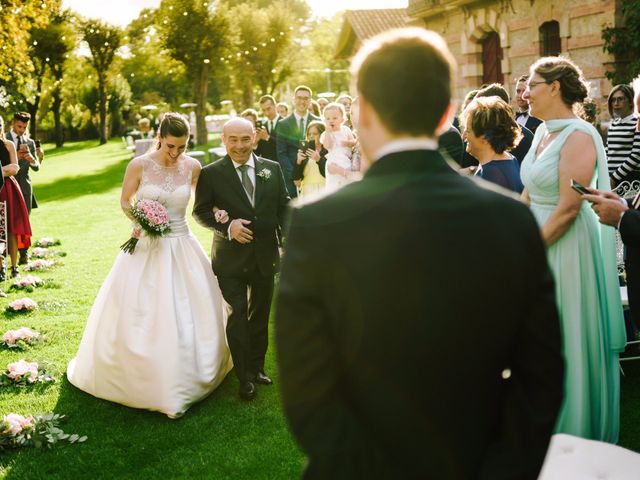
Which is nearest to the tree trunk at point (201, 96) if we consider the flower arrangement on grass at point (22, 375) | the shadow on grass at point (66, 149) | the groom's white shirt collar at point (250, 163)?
the shadow on grass at point (66, 149)

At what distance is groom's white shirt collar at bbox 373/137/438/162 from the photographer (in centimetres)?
178

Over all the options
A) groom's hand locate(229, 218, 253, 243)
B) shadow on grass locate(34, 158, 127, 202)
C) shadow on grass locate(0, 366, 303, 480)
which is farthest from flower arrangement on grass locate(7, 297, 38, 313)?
shadow on grass locate(34, 158, 127, 202)

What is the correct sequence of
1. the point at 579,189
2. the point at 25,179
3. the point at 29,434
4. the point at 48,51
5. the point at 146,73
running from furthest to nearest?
the point at 146,73
the point at 48,51
the point at 25,179
the point at 29,434
the point at 579,189

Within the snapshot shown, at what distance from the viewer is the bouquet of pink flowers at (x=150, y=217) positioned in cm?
576

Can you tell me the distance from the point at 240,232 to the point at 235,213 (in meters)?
0.26

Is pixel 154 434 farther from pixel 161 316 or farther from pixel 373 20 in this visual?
pixel 373 20

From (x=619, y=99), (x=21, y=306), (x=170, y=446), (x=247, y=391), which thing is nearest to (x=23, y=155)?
(x=21, y=306)

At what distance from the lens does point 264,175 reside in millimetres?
5879

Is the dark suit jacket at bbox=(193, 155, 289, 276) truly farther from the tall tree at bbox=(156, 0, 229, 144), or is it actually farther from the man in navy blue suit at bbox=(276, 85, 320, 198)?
the tall tree at bbox=(156, 0, 229, 144)

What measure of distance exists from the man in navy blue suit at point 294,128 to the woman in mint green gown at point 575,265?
8.02 meters

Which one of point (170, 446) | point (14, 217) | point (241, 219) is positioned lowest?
point (170, 446)

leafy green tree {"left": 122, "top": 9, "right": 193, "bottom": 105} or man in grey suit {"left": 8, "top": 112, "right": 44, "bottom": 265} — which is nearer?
man in grey suit {"left": 8, "top": 112, "right": 44, "bottom": 265}

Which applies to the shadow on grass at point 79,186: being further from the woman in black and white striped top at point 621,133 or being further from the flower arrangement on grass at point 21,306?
the woman in black and white striped top at point 621,133

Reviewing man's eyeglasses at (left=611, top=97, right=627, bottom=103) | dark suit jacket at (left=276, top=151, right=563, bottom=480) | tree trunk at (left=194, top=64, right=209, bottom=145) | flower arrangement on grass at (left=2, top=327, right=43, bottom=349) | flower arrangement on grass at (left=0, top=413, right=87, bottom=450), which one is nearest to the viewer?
dark suit jacket at (left=276, top=151, right=563, bottom=480)
